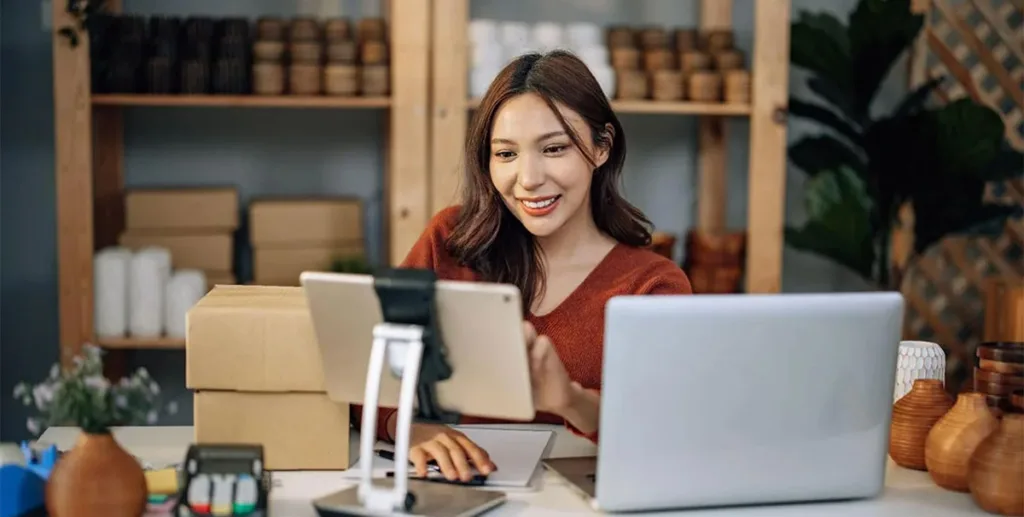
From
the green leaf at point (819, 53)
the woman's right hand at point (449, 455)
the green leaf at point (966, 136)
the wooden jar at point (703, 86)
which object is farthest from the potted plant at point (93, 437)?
the green leaf at point (966, 136)

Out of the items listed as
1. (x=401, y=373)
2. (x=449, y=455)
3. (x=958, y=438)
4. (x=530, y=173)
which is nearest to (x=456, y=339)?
(x=401, y=373)

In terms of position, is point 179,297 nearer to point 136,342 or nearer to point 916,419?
point 136,342

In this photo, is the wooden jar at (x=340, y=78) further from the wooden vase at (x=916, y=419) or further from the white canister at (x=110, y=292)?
the wooden vase at (x=916, y=419)

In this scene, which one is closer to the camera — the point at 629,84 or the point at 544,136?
the point at 544,136

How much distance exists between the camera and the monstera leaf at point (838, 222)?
330cm

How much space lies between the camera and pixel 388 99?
310 centimetres

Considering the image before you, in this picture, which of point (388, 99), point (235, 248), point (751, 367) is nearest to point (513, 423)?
point (751, 367)

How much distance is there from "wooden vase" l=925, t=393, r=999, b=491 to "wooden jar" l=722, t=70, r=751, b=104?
66.1 inches

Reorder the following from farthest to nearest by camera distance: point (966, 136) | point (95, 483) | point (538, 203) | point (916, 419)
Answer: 1. point (966, 136)
2. point (538, 203)
3. point (916, 419)
4. point (95, 483)

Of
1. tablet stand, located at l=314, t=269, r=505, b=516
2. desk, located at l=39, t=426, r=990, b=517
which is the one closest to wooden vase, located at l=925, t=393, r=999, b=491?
desk, located at l=39, t=426, r=990, b=517

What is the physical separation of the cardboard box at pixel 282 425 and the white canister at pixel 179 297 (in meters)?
1.53

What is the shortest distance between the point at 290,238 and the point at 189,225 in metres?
0.25

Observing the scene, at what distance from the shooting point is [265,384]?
1583 mm

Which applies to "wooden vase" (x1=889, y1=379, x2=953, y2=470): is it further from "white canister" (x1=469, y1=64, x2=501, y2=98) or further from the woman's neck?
"white canister" (x1=469, y1=64, x2=501, y2=98)
